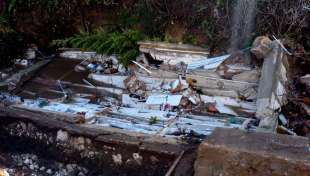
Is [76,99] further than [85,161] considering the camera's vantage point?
Yes

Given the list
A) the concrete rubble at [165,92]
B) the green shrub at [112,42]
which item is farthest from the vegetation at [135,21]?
the concrete rubble at [165,92]

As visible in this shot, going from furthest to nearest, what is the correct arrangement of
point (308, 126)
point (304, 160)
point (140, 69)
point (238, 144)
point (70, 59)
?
point (70, 59)
point (140, 69)
point (308, 126)
point (238, 144)
point (304, 160)

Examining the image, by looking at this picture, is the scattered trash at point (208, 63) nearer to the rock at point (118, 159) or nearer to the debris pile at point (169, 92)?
the debris pile at point (169, 92)

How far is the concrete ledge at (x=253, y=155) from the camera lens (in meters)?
3.37

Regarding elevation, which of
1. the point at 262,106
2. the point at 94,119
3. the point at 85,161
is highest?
the point at 262,106

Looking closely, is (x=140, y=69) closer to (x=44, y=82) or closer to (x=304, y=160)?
(x=44, y=82)

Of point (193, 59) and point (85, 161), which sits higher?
point (193, 59)

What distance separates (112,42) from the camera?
757cm

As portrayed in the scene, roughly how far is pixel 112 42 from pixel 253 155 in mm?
4655

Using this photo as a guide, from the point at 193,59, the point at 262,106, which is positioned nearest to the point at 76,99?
the point at 193,59

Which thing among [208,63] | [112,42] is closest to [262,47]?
[208,63]

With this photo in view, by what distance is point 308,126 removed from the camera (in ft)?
16.6

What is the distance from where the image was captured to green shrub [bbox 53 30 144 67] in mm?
7293

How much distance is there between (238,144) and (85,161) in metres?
2.38
